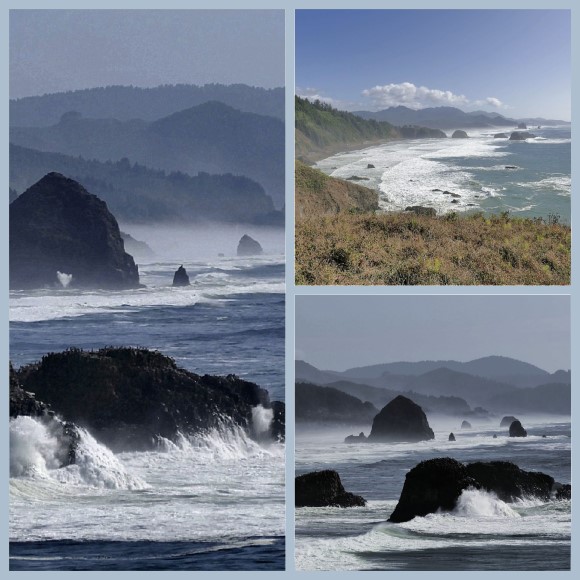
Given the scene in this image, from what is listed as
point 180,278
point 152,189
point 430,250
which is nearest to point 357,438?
point 430,250

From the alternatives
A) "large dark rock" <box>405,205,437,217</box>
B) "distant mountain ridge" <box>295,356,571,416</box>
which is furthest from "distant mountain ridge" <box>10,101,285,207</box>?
"distant mountain ridge" <box>295,356,571,416</box>

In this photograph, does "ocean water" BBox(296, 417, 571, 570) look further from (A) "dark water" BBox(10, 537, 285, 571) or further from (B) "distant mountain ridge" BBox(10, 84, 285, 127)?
(B) "distant mountain ridge" BBox(10, 84, 285, 127)

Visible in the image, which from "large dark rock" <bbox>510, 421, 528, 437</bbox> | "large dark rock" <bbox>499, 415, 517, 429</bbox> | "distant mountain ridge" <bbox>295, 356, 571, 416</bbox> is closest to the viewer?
"distant mountain ridge" <bbox>295, 356, 571, 416</bbox>

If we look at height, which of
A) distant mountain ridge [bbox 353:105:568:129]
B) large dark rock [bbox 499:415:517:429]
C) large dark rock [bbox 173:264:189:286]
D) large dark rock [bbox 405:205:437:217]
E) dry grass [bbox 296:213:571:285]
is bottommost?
large dark rock [bbox 499:415:517:429]

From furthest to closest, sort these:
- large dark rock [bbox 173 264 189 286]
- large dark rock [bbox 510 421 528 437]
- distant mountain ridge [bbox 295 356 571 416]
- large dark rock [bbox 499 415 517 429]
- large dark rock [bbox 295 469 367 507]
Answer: large dark rock [bbox 173 264 189 286] → large dark rock [bbox 499 415 517 429] → large dark rock [bbox 510 421 528 437] → distant mountain ridge [bbox 295 356 571 416] → large dark rock [bbox 295 469 367 507]

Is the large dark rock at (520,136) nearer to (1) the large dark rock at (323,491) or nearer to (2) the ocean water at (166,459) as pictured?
(2) the ocean water at (166,459)

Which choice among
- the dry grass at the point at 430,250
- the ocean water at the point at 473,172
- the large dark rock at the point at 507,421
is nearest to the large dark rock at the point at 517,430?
the large dark rock at the point at 507,421
